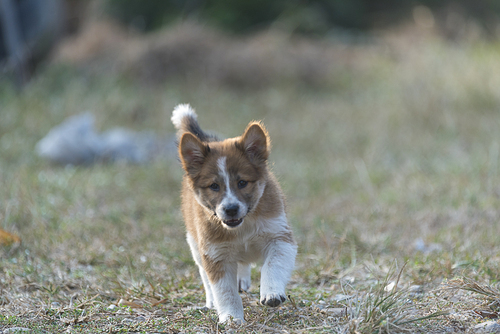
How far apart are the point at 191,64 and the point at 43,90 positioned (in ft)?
12.9

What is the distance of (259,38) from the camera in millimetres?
16016

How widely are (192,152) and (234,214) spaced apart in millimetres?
583

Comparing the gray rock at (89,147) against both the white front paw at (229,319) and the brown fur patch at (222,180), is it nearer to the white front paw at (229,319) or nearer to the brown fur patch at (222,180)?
the brown fur patch at (222,180)

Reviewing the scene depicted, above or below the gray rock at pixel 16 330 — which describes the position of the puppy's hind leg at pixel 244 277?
below

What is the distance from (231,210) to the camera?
3535 millimetres

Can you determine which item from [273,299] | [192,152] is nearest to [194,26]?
[192,152]

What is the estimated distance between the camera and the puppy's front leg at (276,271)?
11.1 ft

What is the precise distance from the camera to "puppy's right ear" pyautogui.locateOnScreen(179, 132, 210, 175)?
3795 millimetres

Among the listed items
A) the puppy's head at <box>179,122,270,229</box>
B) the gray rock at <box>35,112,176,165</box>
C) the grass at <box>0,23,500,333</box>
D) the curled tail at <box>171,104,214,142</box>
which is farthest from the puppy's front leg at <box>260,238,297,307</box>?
the gray rock at <box>35,112,176,165</box>

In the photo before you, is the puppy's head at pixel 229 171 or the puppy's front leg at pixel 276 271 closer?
the puppy's front leg at pixel 276 271

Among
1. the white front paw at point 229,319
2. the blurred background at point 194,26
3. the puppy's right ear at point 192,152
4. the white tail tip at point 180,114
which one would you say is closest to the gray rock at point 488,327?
the white front paw at point 229,319

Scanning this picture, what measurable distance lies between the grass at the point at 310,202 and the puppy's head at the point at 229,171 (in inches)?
28.5

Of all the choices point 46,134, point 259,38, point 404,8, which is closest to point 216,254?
point 46,134

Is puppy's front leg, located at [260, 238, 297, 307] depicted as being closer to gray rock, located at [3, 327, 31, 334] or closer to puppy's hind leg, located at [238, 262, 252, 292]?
puppy's hind leg, located at [238, 262, 252, 292]
